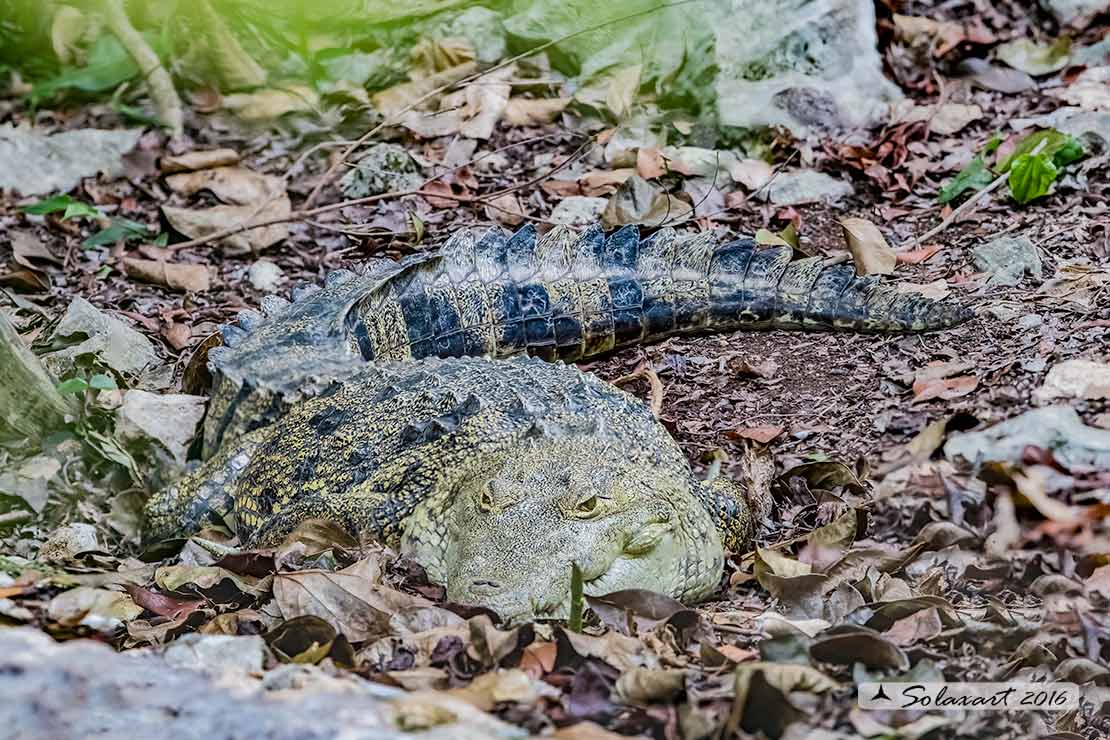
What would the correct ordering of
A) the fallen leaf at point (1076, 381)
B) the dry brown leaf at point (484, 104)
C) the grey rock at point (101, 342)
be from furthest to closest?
the dry brown leaf at point (484, 104) < the grey rock at point (101, 342) < the fallen leaf at point (1076, 381)

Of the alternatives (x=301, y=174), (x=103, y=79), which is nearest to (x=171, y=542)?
(x=301, y=174)

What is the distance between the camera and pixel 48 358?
16.3ft

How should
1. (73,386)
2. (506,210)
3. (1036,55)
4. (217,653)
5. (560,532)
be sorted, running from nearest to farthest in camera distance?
(217,653), (560,532), (73,386), (506,210), (1036,55)

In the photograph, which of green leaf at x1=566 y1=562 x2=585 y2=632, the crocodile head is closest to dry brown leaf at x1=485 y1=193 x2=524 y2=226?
the crocodile head

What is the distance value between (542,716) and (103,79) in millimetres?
6596

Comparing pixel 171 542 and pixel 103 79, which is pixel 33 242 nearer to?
pixel 103 79

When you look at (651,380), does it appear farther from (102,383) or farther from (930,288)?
(102,383)

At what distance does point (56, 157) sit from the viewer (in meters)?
7.23

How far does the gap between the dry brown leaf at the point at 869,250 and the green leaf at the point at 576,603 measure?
2822mm

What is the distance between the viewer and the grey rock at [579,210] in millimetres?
6352

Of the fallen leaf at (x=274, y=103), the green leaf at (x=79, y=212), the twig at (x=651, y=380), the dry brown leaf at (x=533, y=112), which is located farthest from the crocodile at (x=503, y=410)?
the fallen leaf at (x=274, y=103)

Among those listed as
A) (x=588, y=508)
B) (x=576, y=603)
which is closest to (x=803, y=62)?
(x=588, y=508)

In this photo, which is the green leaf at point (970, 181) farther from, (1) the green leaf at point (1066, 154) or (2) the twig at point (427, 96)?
(2) the twig at point (427, 96)

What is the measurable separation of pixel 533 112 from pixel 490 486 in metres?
4.28
